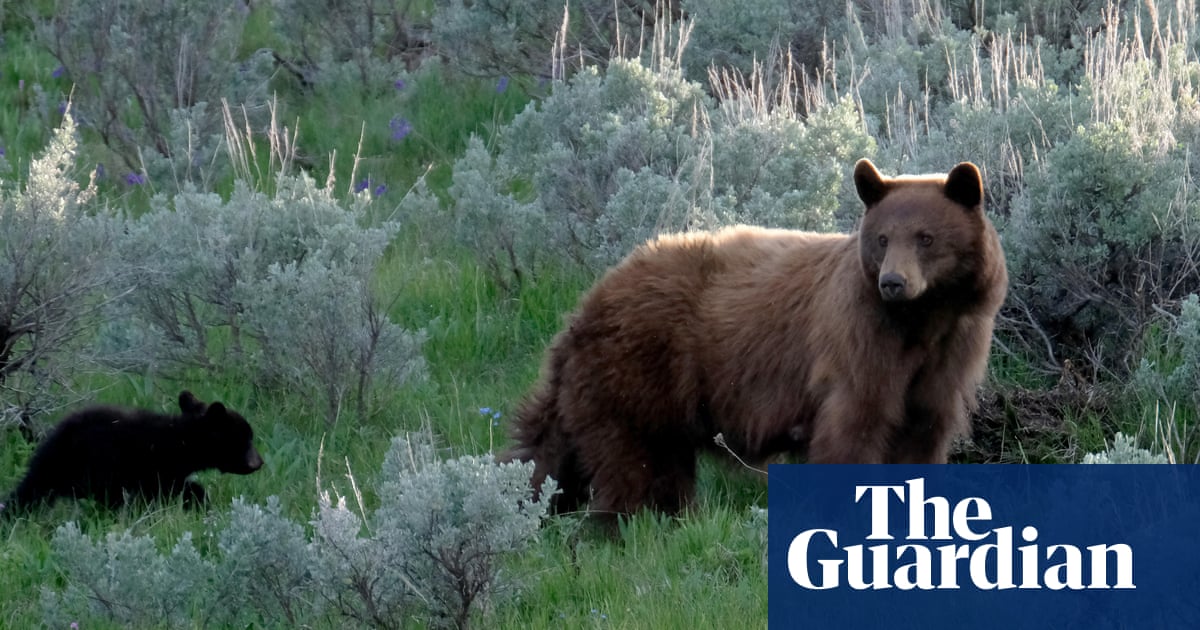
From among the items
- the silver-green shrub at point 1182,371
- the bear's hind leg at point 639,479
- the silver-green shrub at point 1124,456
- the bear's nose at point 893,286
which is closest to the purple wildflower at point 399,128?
the bear's hind leg at point 639,479

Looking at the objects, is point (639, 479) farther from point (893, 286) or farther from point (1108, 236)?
point (1108, 236)

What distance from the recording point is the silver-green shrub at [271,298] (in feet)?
25.8

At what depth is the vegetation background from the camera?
5.50 meters

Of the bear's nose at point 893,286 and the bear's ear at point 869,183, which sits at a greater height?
the bear's ear at point 869,183

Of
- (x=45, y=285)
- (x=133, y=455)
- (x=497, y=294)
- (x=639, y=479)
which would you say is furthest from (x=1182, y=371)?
(x=45, y=285)

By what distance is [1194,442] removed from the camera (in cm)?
660

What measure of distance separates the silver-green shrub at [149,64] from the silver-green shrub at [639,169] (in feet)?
9.91

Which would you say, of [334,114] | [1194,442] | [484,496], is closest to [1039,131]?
[1194,442]

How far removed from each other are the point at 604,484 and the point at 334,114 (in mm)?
7497

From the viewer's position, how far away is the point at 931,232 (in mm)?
5625

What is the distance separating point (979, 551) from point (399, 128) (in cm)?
799

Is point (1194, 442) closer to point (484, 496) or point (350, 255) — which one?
point (484, 496)

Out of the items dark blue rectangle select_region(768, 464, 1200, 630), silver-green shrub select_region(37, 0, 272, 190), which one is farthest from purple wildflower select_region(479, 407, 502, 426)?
silver-green shrub select_region(37, 0, 272, 190)

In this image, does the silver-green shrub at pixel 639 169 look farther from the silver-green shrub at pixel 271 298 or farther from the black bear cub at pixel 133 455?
the black bear cub at pixel 133 455
